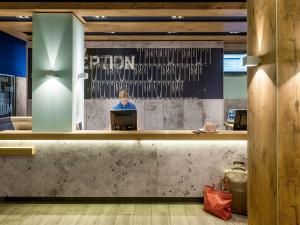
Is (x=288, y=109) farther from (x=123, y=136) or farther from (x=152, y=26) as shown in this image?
(x=152, y=26)

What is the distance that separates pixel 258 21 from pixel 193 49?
6.08 meters

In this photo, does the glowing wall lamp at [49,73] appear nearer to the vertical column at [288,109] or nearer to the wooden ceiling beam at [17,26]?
the wooden ceiling beam at [17,26]

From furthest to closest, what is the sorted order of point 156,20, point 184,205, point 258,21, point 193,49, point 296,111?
1. point 193,49
2. point 156,20
3. point 184,205
4. point 258,21
5. point 296,111

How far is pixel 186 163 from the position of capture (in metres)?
5.74

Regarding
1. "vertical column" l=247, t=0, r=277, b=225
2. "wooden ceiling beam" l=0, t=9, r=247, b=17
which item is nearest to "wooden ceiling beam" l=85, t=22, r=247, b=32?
"wooden ceiling beam" l=0, t=9, r=247, b=17

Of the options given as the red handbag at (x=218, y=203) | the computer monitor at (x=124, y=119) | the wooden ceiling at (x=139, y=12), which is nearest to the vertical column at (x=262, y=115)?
the red handbag at (x=218, y=203)

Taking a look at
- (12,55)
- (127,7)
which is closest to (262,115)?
(127,7)

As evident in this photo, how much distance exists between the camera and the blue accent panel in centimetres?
845

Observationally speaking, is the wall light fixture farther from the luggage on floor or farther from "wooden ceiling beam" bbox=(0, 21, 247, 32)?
the luggage on floor

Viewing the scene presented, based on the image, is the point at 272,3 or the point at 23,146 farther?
the point at 23,146

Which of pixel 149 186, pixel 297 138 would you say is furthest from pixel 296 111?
pixel 149 186

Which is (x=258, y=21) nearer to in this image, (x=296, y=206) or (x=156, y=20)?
(x=296, y=206)

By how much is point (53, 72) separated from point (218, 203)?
10.5 feet

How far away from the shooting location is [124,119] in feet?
19.3
